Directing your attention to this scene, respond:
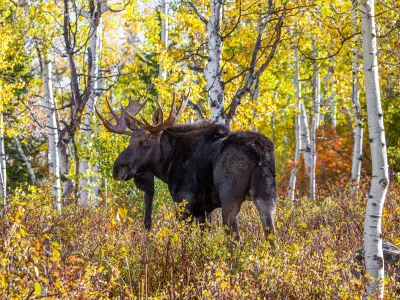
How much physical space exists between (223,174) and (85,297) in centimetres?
351

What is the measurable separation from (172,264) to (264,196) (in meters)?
1.81

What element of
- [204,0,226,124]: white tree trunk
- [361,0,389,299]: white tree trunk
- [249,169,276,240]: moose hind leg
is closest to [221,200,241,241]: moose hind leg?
Result: [249,169,276,240]: moose hind leg

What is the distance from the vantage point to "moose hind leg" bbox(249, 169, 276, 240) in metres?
7.51

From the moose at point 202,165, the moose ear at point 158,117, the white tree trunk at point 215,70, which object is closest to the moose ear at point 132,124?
the moose at point 202,165

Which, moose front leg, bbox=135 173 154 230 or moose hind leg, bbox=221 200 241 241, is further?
moose front leg, bbox=135 173 154 230

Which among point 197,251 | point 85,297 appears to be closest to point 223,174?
point 197,251

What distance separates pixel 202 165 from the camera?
28.3 ft

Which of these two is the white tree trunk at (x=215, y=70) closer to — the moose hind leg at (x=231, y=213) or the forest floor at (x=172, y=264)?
the forest floor at (x=172, y=264)

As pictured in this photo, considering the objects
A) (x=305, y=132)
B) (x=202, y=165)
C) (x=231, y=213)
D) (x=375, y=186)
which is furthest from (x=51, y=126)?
(x=375, y=186)

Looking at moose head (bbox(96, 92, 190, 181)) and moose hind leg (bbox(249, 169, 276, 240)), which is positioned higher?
moose head (bbox(96, 92, 190, 181))

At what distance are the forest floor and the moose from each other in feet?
1.76

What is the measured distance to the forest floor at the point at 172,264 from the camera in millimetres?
4728

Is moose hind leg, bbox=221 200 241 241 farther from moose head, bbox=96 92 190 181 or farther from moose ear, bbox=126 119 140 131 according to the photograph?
moose ear, bbox=126 119 140 131

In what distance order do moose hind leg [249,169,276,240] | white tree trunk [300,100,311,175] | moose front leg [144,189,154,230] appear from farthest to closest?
white tree trunk [300,100,311,175] → moose front leg [144,189,154,230] → moose hind leg [249,169,276,240]
